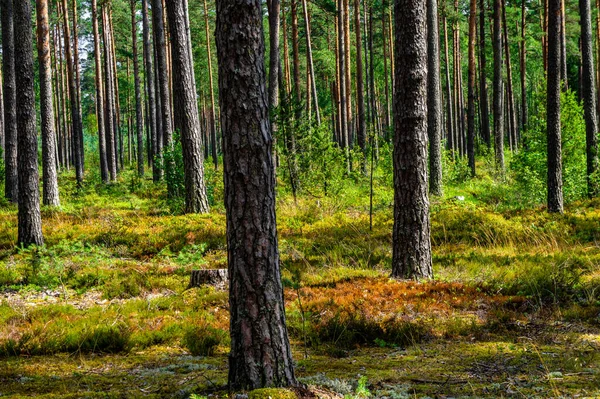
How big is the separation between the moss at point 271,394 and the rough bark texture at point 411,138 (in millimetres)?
4378

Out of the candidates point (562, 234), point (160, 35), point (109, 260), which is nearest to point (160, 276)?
point (109, 260)

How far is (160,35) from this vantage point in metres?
15.7

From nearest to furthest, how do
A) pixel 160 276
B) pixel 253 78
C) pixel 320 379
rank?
pixel 253 78 < pixel 320 379 < pixel 160 276

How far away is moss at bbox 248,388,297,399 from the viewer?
3.08m

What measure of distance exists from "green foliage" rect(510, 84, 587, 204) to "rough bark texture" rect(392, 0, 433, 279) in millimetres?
9430

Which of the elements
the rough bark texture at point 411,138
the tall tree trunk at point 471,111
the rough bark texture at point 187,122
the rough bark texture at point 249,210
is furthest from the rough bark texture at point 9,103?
the tall tree trunk at point 471,111

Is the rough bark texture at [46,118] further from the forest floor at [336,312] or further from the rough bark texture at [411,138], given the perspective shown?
the rough bark texture at [411,138]

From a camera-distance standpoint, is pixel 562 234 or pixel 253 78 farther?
pixel 562 234

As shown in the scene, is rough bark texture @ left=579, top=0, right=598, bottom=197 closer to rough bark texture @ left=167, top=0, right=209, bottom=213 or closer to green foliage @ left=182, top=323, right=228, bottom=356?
rough bark texture @ left=167, top=0, right=209, bottom=213

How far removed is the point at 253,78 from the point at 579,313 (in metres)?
4.89

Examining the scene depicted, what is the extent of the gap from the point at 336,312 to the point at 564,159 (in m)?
12.7

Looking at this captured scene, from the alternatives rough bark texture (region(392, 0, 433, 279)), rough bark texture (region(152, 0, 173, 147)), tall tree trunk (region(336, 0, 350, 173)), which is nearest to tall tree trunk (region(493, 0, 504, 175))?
tall tree trunk (region(336, 0, 350, 173))

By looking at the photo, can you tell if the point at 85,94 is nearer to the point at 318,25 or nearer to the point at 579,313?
the point at 318,25

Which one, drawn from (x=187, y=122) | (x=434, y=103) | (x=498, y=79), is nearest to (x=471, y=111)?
(x=498, y=79)
